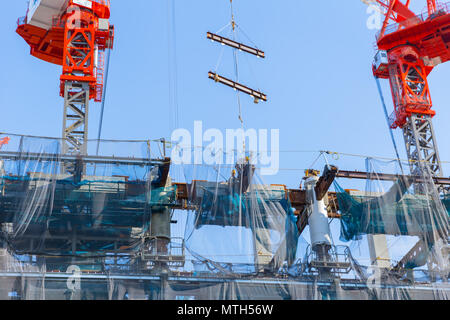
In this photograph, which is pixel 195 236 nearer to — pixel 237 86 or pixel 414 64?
pixel 237 86

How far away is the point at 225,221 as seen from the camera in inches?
1407

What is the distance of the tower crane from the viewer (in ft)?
181

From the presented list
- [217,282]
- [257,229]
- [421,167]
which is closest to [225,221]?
[257,229]

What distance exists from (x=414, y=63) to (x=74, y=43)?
90.0 ft

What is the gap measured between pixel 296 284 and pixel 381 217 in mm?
7964

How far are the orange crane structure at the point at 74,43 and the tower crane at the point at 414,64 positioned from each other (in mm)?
23034

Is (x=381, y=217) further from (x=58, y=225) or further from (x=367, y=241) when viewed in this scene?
(x=58, y=225)

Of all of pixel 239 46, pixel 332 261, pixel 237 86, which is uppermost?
pixel 239 46

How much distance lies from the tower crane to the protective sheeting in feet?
53.3

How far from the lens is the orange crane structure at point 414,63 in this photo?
55.0 m

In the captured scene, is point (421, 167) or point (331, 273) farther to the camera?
point (421, 167)

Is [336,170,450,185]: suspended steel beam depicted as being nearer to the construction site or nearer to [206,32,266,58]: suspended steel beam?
the construction site

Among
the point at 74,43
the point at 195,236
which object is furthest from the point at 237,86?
the point at 195,236

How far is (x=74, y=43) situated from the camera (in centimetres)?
5047
